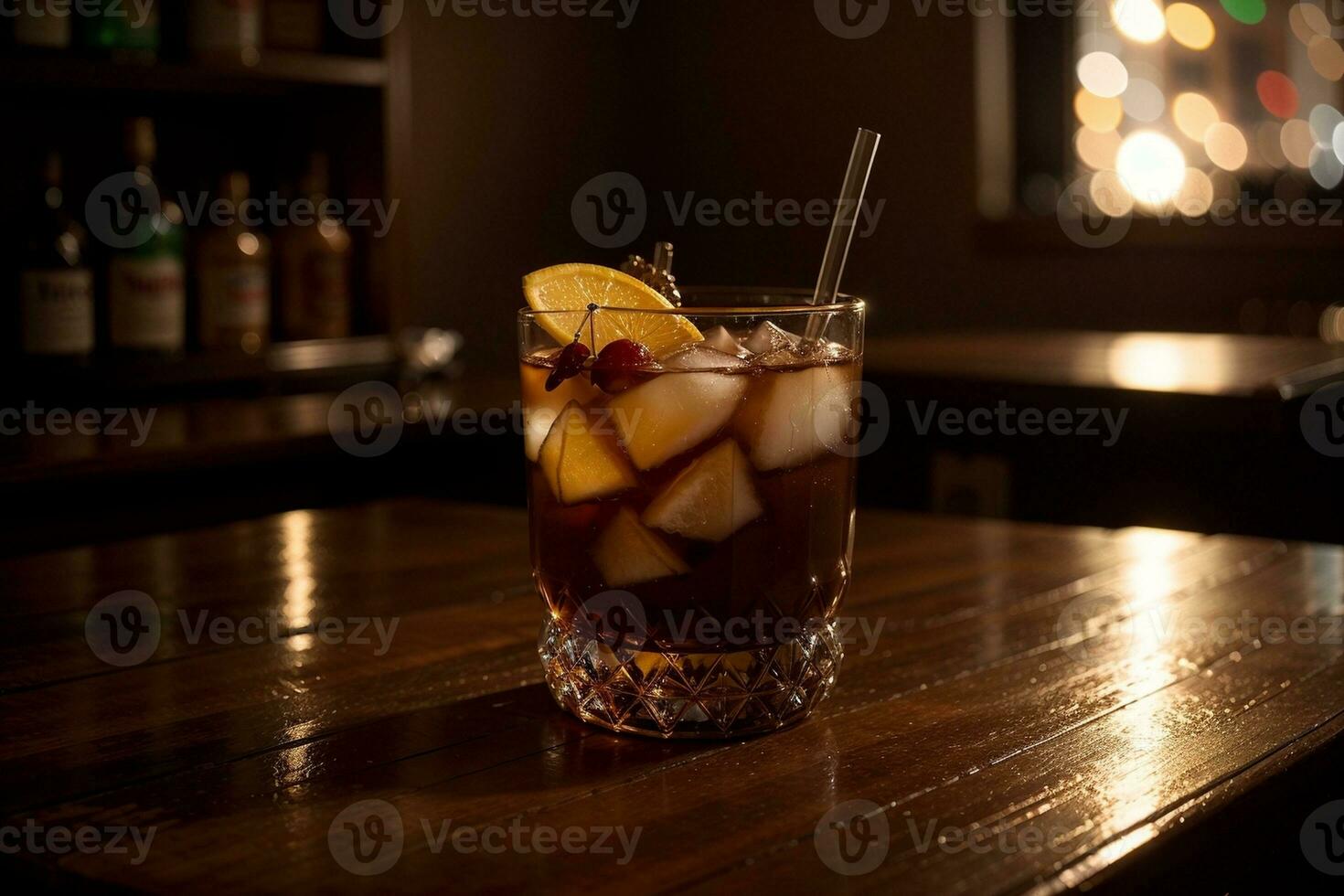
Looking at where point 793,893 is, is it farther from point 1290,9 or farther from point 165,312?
point 1290,9

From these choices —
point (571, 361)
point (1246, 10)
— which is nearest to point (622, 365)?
point (571, 361)

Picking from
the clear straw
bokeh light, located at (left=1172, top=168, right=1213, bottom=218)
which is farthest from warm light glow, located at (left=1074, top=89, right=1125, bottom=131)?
the clear straw

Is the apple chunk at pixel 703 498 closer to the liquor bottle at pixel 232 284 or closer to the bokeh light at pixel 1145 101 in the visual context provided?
the liquor bottle at pixel 232 284

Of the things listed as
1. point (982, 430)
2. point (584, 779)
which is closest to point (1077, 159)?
point (982, 430)

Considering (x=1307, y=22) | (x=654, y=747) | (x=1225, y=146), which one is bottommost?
(x=654, y=747)

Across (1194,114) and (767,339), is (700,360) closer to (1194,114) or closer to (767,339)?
(767,339)

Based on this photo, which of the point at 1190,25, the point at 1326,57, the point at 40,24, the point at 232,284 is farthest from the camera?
the point at 1190,25

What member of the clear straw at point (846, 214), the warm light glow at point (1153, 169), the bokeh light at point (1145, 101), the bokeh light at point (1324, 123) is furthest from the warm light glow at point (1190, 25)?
the clear straw at point (846, 214)
